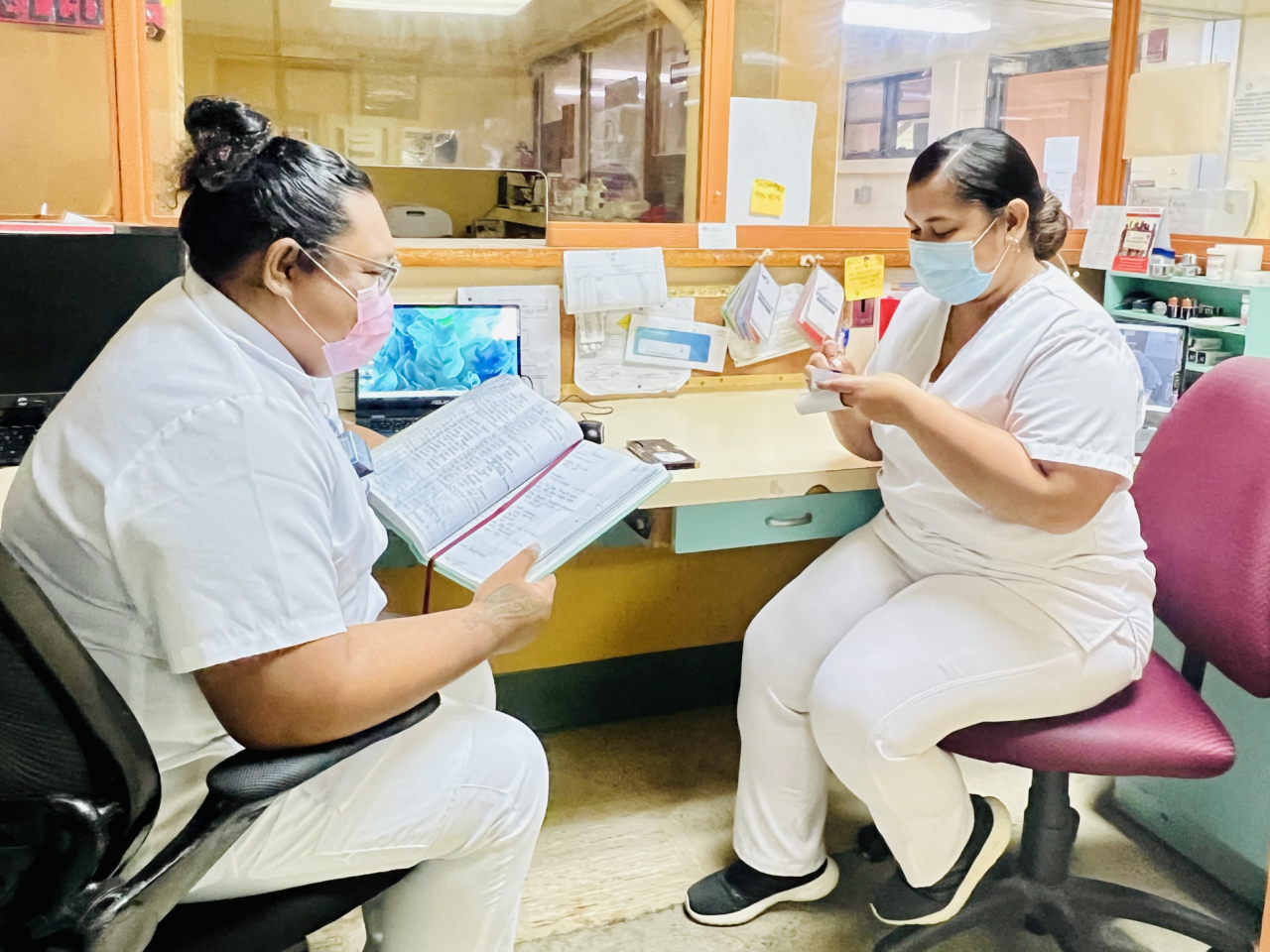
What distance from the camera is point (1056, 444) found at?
131 cm

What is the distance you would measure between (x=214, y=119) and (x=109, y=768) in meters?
0.59

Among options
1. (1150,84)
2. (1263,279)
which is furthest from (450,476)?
(1150,84)

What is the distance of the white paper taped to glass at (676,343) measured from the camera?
2076mm

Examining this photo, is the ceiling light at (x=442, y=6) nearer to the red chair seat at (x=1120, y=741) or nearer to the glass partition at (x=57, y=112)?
the glass partition at (x=57, y=112)

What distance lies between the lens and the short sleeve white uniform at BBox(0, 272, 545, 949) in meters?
0.85

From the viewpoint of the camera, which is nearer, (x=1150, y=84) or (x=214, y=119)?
(x=214, y=119)

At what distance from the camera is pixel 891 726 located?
4.38ft

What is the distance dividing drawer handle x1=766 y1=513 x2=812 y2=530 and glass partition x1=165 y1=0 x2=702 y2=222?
115 cm

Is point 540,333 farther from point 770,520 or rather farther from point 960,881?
point 960,881

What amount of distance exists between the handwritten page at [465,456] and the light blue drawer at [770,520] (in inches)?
8.9

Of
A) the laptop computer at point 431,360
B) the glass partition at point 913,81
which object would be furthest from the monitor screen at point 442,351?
the glass partition at point 913,81

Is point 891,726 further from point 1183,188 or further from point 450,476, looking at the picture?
point 1183,188

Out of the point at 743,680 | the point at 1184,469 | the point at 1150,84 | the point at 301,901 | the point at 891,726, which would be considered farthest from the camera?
the point at 1150,84

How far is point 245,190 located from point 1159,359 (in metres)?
1.91
